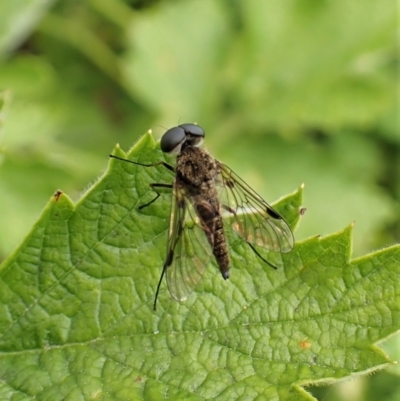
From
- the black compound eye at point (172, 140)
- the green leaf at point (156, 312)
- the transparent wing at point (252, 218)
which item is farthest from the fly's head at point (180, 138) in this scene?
the green leaf at point (156, 312)

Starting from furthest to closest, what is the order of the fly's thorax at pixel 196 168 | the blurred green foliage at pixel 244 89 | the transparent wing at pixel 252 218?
the blurred green foliage at pixel 244 89 → the fly's thorax at pixel 196 168 → the transparent wing at pixel 252 218

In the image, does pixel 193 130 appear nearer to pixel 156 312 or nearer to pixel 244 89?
pixel 156 312

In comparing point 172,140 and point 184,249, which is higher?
point 172,140

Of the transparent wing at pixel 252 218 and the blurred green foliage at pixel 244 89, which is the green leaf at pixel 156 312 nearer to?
the transparent wing at pixel 252 218

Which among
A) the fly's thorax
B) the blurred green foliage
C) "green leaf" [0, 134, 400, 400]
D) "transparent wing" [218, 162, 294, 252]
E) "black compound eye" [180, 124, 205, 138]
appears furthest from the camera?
the blurred green foliage

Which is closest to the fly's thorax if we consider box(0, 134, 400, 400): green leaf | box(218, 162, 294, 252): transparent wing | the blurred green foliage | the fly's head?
the fly's head

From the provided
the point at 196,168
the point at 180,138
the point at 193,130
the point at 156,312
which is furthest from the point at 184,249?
the point at 193,130

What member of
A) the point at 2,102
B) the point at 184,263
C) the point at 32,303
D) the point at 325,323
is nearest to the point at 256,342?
the point at 325,323

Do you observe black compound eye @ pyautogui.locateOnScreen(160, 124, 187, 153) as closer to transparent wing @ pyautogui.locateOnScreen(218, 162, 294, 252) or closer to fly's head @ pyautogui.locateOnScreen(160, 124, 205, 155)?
fly's head @ pyautogui.locateOnScreen(160, 124, 205, 155)
